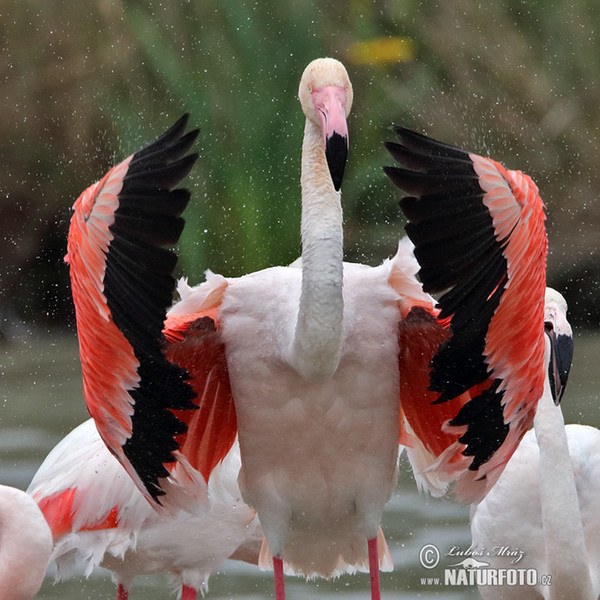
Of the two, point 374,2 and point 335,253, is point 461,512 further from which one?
point 374,2

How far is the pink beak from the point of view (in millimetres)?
2297

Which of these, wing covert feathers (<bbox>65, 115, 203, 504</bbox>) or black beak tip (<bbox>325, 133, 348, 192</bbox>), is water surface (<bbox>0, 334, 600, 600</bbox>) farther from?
black beak tip (<bbox>325, 133, 348, 192</bbox>)

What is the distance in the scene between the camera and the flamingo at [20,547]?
2834 millimetres

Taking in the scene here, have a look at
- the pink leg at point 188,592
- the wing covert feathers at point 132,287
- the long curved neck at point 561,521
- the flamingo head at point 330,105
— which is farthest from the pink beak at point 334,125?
the pink leg at point 188,592

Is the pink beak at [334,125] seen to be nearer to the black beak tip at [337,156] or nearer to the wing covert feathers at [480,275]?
the black beak tip at [337,156]

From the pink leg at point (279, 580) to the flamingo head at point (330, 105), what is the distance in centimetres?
117

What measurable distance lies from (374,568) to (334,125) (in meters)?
1.27

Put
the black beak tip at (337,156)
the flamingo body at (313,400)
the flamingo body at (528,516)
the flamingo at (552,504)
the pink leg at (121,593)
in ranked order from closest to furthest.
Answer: the black beak tip at (337,156)
the flamingo body at (313,400)
the flamingo at (552,504)
the flamingo body at (528,516)
the pink leg at (121,593)

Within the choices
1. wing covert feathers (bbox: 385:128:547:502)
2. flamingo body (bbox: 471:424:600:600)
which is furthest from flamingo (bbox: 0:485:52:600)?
flamingo body (bbox: 471:424:600:600)

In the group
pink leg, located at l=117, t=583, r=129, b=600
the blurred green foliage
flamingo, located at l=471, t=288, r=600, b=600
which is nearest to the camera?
flamingo, located at l=471, t=288, r=600, b=600

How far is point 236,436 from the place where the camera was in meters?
3.20

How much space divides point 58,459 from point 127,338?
1.47 meters

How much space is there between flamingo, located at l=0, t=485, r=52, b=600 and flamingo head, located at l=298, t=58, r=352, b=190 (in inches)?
46.4

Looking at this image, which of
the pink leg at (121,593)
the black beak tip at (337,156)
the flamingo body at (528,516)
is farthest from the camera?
the pink leg at (121,593)
